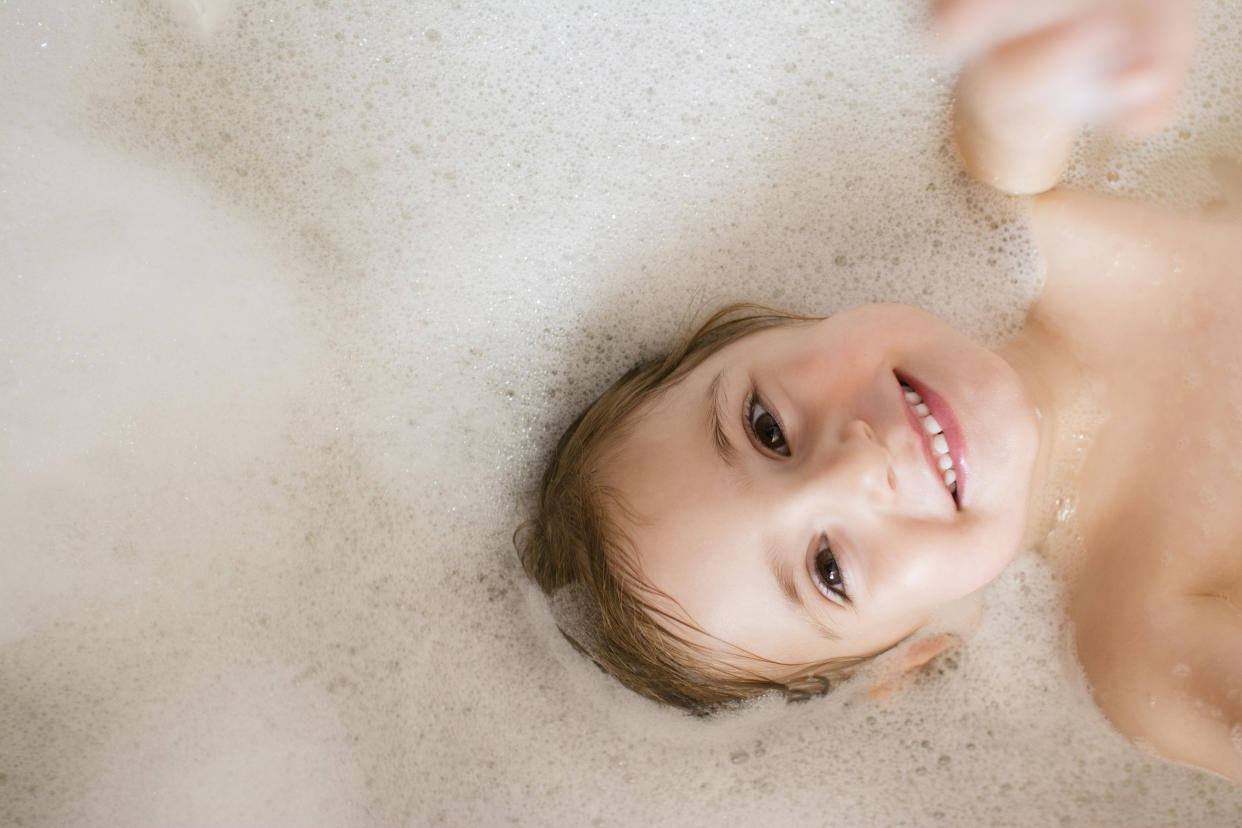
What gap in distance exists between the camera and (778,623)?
771 millimetres

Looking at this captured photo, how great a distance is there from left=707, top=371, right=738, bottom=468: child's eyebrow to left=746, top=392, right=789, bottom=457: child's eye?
0.03m

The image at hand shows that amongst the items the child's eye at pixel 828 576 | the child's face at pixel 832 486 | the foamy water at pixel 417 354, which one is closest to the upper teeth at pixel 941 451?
the child's face at pixel 832 486

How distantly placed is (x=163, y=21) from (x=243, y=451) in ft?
1.58

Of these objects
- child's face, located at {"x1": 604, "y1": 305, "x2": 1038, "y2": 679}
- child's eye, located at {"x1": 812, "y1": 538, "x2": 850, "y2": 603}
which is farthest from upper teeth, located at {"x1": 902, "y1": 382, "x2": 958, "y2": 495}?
child's eye, located at {"x1": 812, "y1": 538, "x2": 850, "y2": 603}

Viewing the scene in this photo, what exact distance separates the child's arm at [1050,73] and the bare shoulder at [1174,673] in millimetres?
482

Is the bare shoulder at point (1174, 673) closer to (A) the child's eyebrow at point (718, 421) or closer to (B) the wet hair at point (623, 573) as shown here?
(B) the wet hair at point (623, 573)

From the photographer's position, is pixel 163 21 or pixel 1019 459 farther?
pixel 163 21

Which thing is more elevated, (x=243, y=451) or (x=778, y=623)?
(x=243, y=451)

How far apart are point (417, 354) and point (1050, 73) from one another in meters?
0.77

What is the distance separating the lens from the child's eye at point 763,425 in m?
0.79

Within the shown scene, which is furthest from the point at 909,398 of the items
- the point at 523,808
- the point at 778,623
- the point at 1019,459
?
the point at 523,808

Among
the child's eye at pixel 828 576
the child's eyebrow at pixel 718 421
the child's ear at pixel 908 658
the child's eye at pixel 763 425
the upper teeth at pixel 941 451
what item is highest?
the child's eyebrow at pixel 718 421

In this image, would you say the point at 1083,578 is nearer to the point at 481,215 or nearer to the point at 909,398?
the point at 909,398

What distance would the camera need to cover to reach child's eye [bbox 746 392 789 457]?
0.79 m
